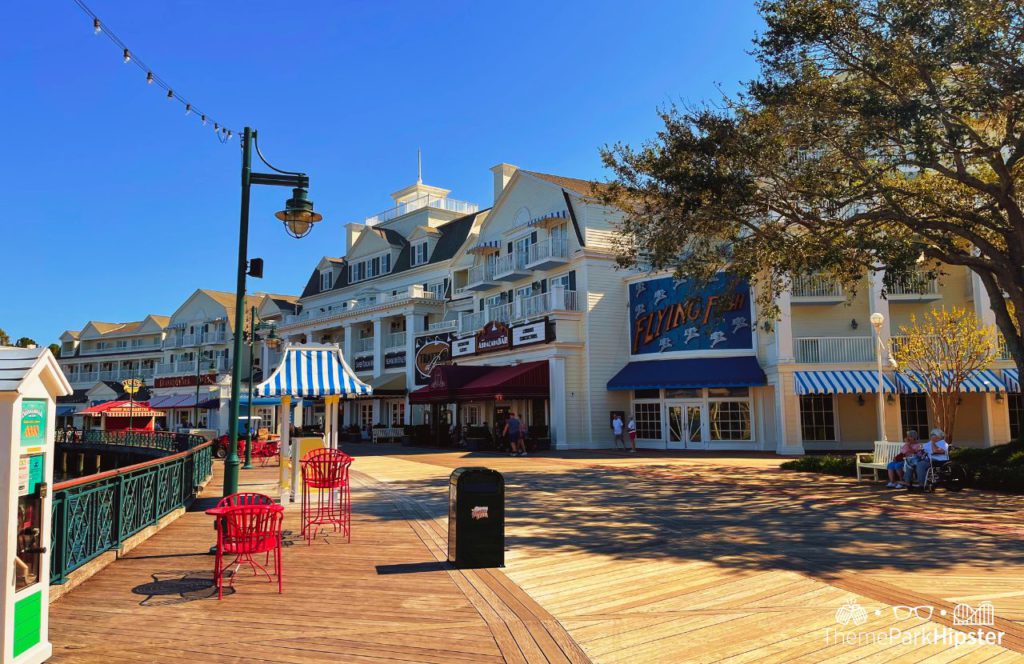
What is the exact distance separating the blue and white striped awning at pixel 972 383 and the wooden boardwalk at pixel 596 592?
521 inches

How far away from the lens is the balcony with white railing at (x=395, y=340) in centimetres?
4109

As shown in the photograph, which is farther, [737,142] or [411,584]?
[737,142]

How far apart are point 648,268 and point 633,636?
2553 centimetres

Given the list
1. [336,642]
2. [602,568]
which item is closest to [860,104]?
[602,568]

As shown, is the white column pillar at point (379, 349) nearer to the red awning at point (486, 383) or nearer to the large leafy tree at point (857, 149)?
the red awning at point (486, 383)

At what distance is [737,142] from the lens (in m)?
15.3

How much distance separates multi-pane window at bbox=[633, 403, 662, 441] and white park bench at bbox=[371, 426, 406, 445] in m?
15.0

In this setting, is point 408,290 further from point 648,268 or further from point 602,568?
point 602,568

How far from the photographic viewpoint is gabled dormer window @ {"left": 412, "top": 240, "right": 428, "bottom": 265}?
→ 4200cm

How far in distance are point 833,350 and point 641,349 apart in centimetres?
740

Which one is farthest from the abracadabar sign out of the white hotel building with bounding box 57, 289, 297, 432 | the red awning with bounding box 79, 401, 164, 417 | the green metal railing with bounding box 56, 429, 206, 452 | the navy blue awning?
the white hotel building with bounding box 57, 289, 297, 432

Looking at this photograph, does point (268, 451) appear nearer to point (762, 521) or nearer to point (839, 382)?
point (762, 521)

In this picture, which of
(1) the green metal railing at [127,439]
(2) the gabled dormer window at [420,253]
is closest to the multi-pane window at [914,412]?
(1) the green metal railing at [127,439]

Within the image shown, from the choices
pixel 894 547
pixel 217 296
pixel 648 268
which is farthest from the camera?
pixel 217 296
